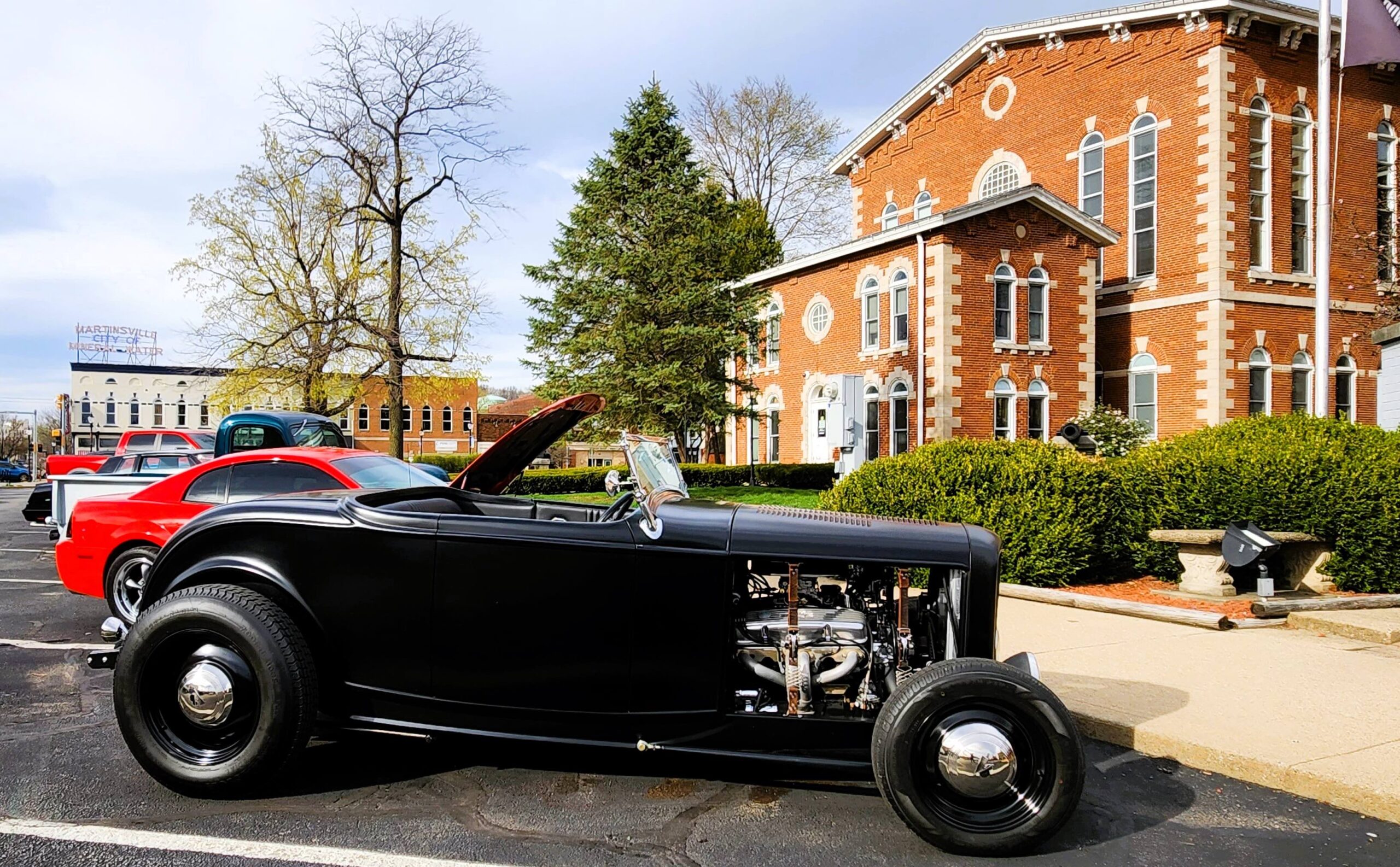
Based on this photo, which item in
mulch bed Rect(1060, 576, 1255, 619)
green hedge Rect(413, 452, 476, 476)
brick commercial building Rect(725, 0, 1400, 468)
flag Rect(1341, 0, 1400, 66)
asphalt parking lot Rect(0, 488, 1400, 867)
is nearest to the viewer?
asphalt parking lot Rect(0, 488, 1400, 867)

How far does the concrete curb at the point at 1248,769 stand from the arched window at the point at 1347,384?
24.3 m

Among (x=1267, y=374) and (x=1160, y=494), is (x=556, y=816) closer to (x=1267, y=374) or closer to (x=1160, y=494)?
(x=1160, y=494)

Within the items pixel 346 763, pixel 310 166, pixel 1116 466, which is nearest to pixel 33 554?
pixel 346 763

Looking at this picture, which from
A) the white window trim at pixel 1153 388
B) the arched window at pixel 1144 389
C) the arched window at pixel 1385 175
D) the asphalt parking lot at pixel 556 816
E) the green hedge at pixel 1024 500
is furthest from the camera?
the arched window at pixel 1385 175

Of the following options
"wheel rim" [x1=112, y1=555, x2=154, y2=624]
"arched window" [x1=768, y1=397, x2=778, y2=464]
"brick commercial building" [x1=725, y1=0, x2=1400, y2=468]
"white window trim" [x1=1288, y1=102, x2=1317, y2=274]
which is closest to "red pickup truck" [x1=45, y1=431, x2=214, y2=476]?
"wheel rim" [x1=112, y1=555, x2=154, y2=624]

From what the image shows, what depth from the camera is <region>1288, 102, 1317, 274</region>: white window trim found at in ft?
77.1

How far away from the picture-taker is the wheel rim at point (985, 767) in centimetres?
349

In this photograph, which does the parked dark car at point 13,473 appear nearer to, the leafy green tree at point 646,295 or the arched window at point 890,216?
the leafy green tree at point 646,295

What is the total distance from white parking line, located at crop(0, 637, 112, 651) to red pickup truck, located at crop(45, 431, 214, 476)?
1186 centimetres

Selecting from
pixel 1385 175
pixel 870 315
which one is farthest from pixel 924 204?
pixel 1385 175

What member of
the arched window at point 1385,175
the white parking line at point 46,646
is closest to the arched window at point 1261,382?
the arched window at point 1385,175

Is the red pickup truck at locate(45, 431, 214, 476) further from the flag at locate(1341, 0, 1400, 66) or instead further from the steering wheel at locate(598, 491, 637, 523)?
the flag at locate(1341, 0, 1400, 66)

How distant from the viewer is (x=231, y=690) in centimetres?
388

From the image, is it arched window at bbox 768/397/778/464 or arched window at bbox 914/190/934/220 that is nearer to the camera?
arched window at bbox 768/397/778/464
